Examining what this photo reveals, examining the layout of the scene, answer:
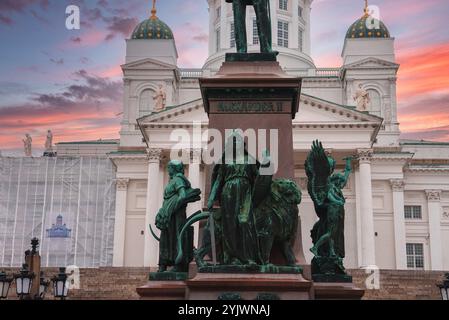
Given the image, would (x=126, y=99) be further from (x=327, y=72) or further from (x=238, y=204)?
(x=238, y=204)

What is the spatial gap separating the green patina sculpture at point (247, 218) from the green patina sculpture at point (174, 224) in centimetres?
57

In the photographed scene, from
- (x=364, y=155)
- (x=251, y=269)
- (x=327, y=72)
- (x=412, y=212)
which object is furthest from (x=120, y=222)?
(x=251, y=269)

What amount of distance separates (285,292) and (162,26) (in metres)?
65.3

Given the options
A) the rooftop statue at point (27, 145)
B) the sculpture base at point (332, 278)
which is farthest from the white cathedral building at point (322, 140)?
the sculpture base at point (332, 278)

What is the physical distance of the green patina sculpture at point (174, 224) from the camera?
34.0ft

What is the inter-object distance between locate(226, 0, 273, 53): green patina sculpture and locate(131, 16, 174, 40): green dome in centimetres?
6030

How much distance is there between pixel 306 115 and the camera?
56344 mm

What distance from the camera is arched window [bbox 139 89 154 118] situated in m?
67.4

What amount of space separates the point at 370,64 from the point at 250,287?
→ 60.9 meters

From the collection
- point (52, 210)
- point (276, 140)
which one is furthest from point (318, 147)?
point (52, 210)

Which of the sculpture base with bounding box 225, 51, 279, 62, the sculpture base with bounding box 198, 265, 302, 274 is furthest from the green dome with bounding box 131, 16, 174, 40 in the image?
the sculpture base with bounding box 198, 265, 302, 274

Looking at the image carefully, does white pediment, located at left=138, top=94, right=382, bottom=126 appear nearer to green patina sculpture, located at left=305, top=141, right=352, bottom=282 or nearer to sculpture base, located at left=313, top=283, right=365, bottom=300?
green patina sculpture, located at left=305, top=141, right=352, bottom=282

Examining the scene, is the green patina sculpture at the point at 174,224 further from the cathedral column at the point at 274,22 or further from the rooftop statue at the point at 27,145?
the cathedral column at the point at 274,22
